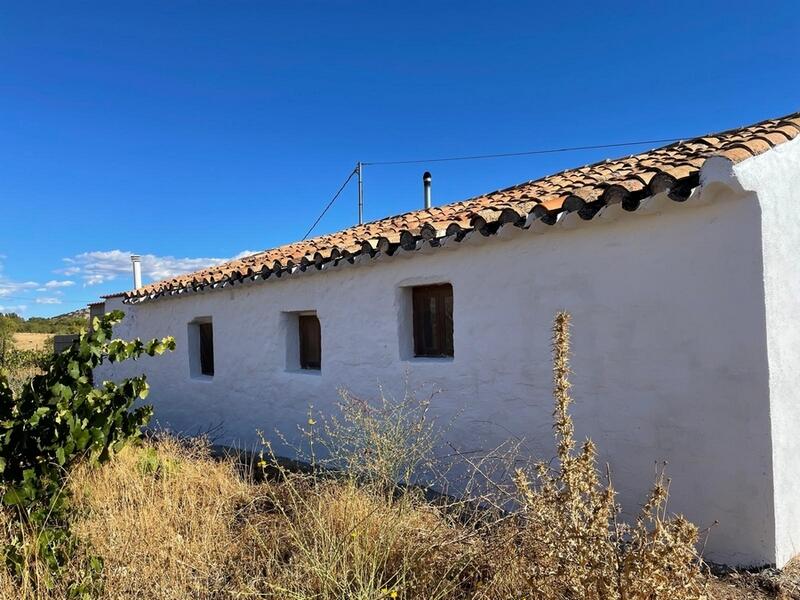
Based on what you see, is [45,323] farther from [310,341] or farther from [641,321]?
[641,321]

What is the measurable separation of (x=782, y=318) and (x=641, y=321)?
0.86 m

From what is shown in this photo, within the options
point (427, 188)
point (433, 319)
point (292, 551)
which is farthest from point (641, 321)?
point (427, 188)

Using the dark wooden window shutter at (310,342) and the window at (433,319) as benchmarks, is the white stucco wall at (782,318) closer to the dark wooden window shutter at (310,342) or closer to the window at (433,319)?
the window at (433,319)

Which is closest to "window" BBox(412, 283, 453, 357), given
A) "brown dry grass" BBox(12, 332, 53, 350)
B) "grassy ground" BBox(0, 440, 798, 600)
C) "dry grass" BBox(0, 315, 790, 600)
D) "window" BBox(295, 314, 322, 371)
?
"dry grass" BBox(0, 315, 790, 600)

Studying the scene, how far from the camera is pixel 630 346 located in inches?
161

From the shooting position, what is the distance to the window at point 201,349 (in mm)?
9641

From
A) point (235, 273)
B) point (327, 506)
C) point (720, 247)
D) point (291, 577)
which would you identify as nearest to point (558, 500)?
point (291, 577)

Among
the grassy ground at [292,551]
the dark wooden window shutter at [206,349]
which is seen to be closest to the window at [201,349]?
the dark wooden window shutter at [206,349]

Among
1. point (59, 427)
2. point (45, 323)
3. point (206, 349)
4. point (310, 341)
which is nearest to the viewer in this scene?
point (59, 427)

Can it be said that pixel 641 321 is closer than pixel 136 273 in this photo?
Yes

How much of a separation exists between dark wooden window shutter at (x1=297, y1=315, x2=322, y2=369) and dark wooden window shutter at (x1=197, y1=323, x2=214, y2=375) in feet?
8.90

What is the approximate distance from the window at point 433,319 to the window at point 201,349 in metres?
5.05

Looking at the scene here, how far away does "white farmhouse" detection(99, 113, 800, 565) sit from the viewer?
139 inches

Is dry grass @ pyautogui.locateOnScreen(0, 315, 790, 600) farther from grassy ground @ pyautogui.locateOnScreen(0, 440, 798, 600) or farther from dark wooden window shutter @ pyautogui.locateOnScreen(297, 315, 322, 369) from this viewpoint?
dark wooden window shutter @ pyautogui.locateOnScreen(297, 315, 322, 369)
